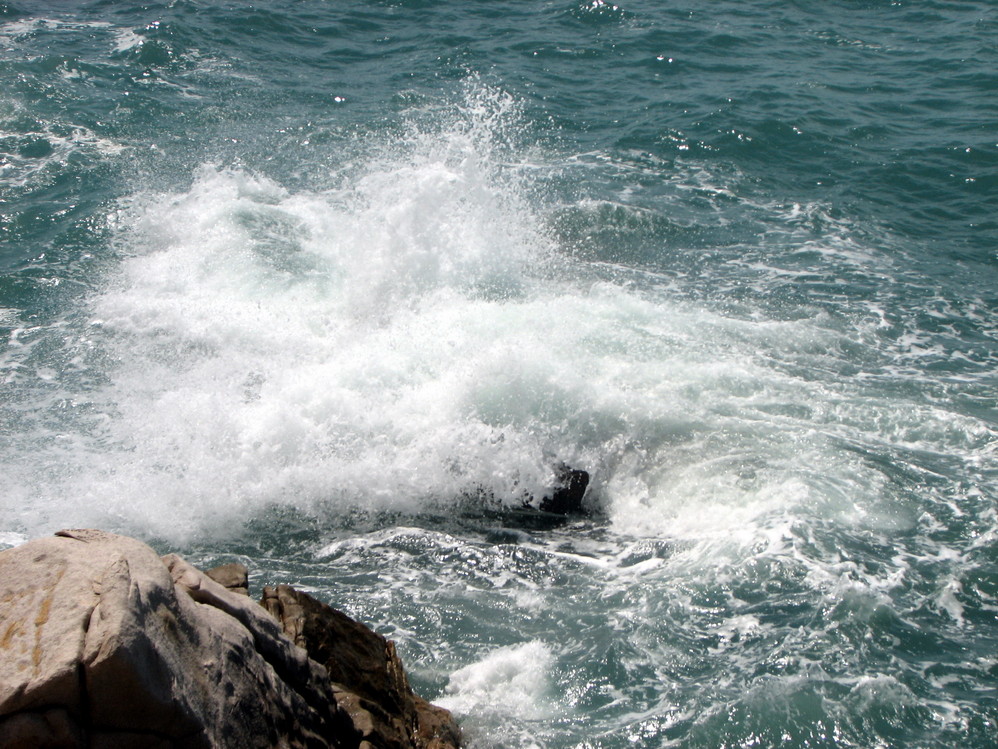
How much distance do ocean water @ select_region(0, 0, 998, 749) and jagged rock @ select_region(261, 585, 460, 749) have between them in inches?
20.4

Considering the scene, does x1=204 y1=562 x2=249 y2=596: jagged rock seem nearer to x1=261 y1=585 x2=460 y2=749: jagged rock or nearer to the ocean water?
x1=261 y1=585 x2=460 y2=749: jagged rock

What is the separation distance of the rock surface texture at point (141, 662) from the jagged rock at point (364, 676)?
136 mm

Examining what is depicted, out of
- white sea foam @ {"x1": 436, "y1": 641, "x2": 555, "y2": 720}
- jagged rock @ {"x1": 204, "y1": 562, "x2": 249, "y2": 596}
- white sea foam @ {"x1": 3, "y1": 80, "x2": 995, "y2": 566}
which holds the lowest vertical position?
white sea foam @ {"x1": 436, "y1": 641, "x2": 555, "y2": 720}

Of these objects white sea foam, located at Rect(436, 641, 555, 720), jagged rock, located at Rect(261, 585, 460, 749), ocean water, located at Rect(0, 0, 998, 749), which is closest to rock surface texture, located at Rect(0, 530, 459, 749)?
jagged rock, located at Rect(261, 585, 460, 749)

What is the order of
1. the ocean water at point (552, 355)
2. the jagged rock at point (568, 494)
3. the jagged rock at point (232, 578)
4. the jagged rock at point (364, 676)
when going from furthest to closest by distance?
1. the jagged rock at point (568, 494)
2. the ocean water at point (552, 355)
3. the jagged rock at point (232, 578)
4. the jagged rock at point (364, 676)

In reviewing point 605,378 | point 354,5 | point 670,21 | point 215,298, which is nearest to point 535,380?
point 605,378

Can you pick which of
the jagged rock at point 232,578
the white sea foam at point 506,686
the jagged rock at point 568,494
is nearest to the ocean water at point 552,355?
the white sea foam at point 506,686

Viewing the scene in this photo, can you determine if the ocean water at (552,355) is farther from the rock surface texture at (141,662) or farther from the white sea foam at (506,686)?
the rock surface texture at (141,662)

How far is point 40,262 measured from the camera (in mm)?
13930

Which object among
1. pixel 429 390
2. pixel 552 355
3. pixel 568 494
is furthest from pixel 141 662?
pixel 552 355

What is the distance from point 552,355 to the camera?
11.4 m

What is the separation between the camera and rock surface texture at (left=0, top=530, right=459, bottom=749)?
156 inches

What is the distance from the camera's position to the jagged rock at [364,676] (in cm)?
581

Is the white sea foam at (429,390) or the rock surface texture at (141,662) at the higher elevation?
the rock surface texture at (141,662)
